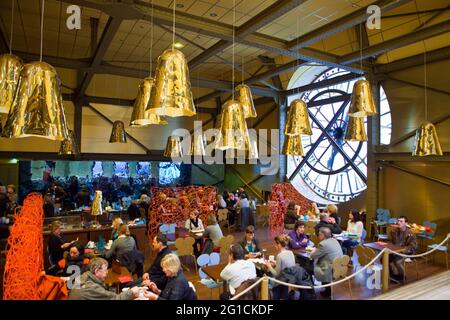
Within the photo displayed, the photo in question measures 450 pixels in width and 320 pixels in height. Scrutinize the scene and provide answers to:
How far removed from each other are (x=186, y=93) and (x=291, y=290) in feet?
13.0

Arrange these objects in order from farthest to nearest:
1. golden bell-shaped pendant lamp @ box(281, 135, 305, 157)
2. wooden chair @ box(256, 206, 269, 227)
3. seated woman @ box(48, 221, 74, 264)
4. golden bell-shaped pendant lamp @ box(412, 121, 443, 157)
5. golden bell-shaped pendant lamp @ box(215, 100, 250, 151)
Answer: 1. wooden chair @ box(256, 206, 269, 227)
2. seated woman @ box(48, 221, 74, 264)
3. golden bell-shaped pendant lamp @ box(412, 121, 443, 157)
4. golden bell-shaped pendant lamp @ box(281, 135, 305, 157)
5. golden bell-shaped pendant lamp @ box(215, 100, 250, 151)

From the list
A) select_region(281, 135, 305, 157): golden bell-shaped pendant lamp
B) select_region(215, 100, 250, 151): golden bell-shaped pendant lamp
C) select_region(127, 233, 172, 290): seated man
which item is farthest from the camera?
select_region(281, 135, 305, 157): golden bell-shaped pendant lamp

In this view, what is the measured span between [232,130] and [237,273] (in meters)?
2.38

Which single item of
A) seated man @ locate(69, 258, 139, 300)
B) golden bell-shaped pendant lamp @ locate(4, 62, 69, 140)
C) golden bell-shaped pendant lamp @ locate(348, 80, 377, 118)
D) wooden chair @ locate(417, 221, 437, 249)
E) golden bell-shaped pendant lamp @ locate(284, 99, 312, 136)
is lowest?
wooden chair @ locate(417, 221, 437, 249)

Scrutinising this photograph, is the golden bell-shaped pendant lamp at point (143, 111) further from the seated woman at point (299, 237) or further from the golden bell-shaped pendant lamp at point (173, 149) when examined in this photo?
the seated woman at point (299, 237)

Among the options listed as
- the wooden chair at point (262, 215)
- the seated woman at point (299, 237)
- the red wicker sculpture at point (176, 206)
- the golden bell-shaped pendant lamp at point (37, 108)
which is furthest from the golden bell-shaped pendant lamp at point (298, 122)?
the wooden chair at point (262, 215)

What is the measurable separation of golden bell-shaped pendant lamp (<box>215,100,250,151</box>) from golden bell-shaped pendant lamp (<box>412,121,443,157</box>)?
425 cm

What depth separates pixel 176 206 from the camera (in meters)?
10.1

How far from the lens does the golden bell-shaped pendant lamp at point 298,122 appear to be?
3.56 m

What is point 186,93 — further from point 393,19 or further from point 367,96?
point 393,19

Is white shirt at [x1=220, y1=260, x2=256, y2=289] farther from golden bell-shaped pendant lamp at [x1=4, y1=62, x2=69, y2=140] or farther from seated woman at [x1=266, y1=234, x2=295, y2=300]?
golden bell-shaped pendant lamp at [x1=4, y1=62, x2=69, y2=140]

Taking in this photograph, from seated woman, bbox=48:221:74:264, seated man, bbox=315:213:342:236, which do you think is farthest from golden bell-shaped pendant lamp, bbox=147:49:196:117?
seated man, bbox=315:213:342:236

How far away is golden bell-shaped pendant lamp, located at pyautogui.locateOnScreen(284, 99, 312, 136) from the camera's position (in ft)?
11.7
